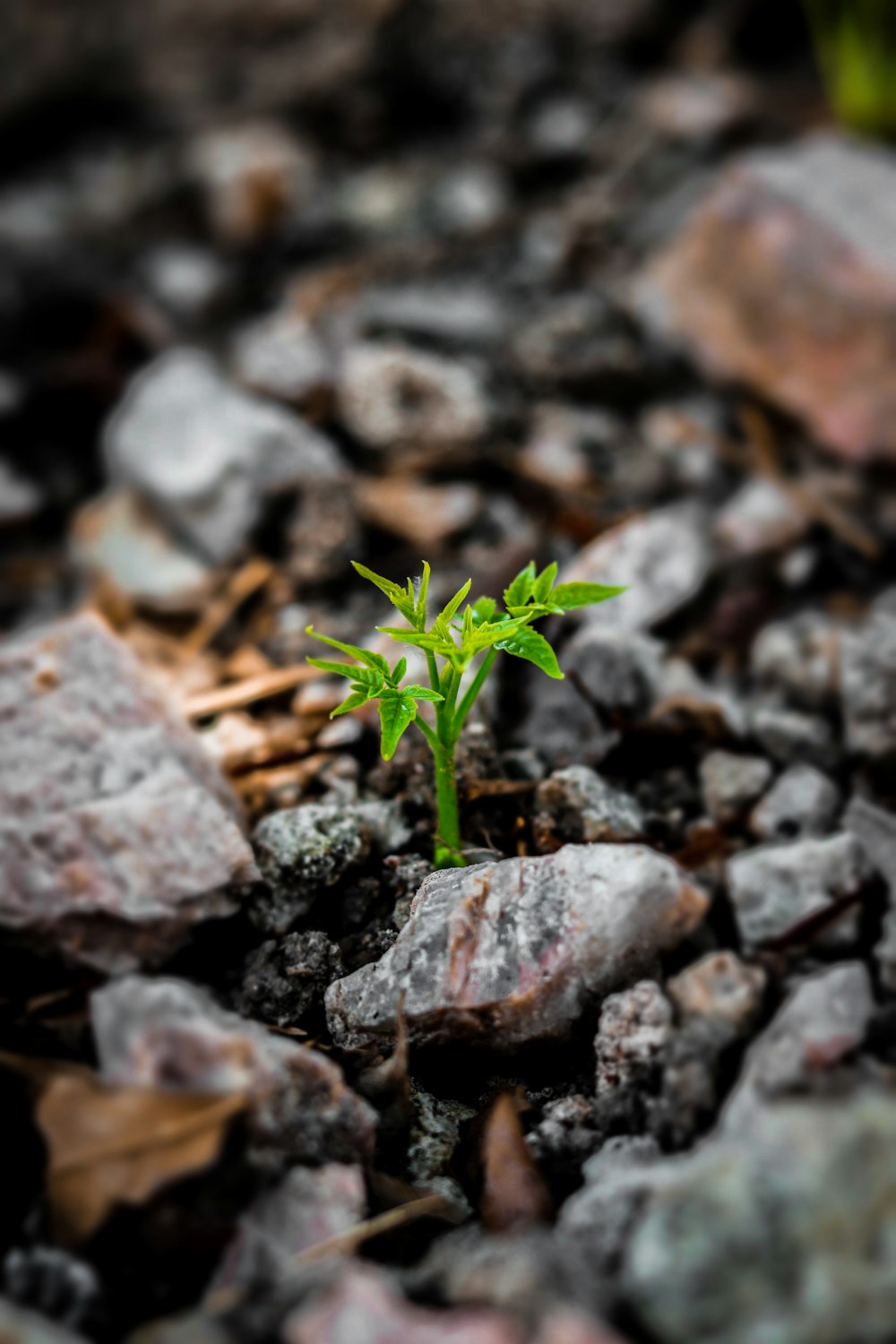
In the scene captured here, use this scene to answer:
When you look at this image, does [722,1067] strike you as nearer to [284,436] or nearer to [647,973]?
[647,973]

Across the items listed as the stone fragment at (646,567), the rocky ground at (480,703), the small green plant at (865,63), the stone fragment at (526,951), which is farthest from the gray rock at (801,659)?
the small green plant at (865,63)

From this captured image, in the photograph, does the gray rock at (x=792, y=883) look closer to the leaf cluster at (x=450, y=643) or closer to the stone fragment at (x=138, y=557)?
the leaf cluster at (x=450, y=643)

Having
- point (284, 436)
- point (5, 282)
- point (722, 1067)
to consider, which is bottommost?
point (722, 1067)

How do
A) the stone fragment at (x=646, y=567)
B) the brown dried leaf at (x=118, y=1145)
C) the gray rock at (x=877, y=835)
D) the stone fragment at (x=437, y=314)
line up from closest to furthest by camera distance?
the brown dried leaf at (x=118, y=1145), the gray rock at (x=877, y=835), the stone fragment at (x=646, y=567), the stone fragment at (x=437, y=314)

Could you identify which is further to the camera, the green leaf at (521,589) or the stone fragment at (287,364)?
the stone fragment at (287,364)

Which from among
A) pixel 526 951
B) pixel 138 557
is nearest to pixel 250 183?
pixel 138 557

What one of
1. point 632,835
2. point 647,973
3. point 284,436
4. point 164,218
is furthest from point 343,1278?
point 164,218

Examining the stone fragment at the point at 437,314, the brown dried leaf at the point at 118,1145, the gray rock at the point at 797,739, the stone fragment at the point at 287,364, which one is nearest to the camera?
the brown dried leaf at the point at 118,1145

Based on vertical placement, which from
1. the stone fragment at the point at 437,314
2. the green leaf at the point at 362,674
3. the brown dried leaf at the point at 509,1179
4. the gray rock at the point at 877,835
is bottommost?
the brown dried leaf at the point at 509,1179
